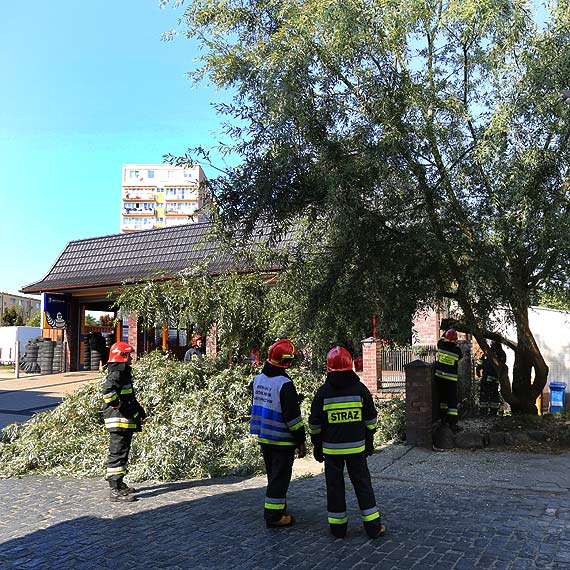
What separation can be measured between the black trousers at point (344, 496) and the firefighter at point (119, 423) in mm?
2546

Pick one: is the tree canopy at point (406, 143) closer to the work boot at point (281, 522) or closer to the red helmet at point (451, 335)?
the red helmet at point (451, 335)

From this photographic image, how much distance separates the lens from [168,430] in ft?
26.9

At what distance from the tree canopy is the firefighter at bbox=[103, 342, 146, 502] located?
266cm

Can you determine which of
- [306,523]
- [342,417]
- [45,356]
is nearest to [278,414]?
[342,417]

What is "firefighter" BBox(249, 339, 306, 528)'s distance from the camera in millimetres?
5312

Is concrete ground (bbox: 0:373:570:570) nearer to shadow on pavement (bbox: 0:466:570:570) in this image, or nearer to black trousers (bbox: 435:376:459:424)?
shadow on pavement (bbox: 0:466:570:570)

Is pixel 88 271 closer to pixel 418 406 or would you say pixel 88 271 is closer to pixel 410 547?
pixel 418 406

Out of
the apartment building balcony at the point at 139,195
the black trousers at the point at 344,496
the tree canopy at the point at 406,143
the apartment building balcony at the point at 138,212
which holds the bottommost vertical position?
the black trousers at the point at 344,496

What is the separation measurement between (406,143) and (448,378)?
3928mm

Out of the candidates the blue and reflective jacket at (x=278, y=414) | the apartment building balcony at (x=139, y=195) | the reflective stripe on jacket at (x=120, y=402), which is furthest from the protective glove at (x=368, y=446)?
the apartment building balcony at (x=139, y=195)

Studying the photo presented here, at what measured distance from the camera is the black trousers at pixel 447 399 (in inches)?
359

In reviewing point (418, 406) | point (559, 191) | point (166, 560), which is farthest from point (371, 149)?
point (166, 560)

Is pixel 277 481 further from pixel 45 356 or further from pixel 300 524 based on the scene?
pixel 45 356

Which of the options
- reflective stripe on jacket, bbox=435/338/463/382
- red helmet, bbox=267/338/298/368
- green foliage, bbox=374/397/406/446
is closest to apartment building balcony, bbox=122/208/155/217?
green foliage, bbox=374/397/406/446
